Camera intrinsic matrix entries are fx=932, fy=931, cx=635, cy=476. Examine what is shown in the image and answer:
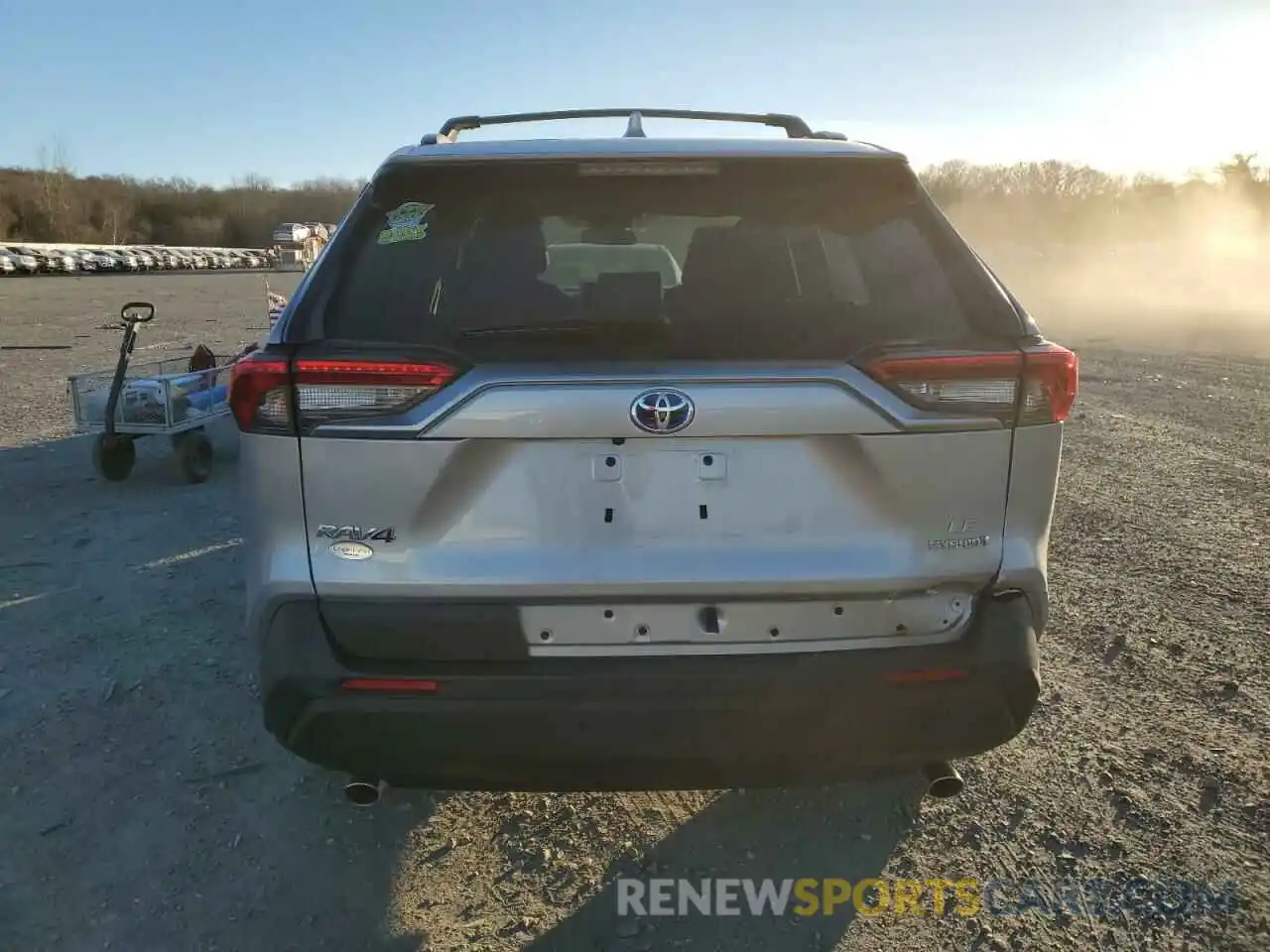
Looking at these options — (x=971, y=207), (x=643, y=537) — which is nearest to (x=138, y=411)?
(x=643, y=537)

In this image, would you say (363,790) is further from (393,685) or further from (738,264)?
(738,264)

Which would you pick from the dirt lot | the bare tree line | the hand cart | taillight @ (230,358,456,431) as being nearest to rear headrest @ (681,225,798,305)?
taillight @ (230,358,456,431)

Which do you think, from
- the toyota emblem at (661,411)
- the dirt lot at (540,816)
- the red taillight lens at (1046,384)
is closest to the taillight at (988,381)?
the red taillight lens at (1046,384)

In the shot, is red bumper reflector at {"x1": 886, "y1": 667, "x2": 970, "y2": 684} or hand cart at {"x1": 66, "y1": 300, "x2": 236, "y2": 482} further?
hand cart at {"x1": 66, "y1": 300, "x2": 236, "y2": 482}

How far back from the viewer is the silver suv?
204 cm

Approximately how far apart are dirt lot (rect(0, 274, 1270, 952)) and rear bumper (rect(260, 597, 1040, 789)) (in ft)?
2.26

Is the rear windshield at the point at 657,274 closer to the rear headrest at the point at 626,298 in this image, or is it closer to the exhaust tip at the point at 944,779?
the rear headrest at the point at 626,298

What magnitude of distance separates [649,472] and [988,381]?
79 centimetres

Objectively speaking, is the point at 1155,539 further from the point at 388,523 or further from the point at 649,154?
the point at 388,523

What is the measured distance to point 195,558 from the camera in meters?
5.36

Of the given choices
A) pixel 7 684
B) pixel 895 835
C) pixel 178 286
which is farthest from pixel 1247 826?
pixel 178 286

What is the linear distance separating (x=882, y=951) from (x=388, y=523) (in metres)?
1.70

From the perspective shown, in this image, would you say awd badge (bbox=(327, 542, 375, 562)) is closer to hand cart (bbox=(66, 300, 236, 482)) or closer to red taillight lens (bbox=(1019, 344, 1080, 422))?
red taillight lens (bbox=(1019, 344, 1080, 422))

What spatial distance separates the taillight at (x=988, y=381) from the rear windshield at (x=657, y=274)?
0.36 ft
